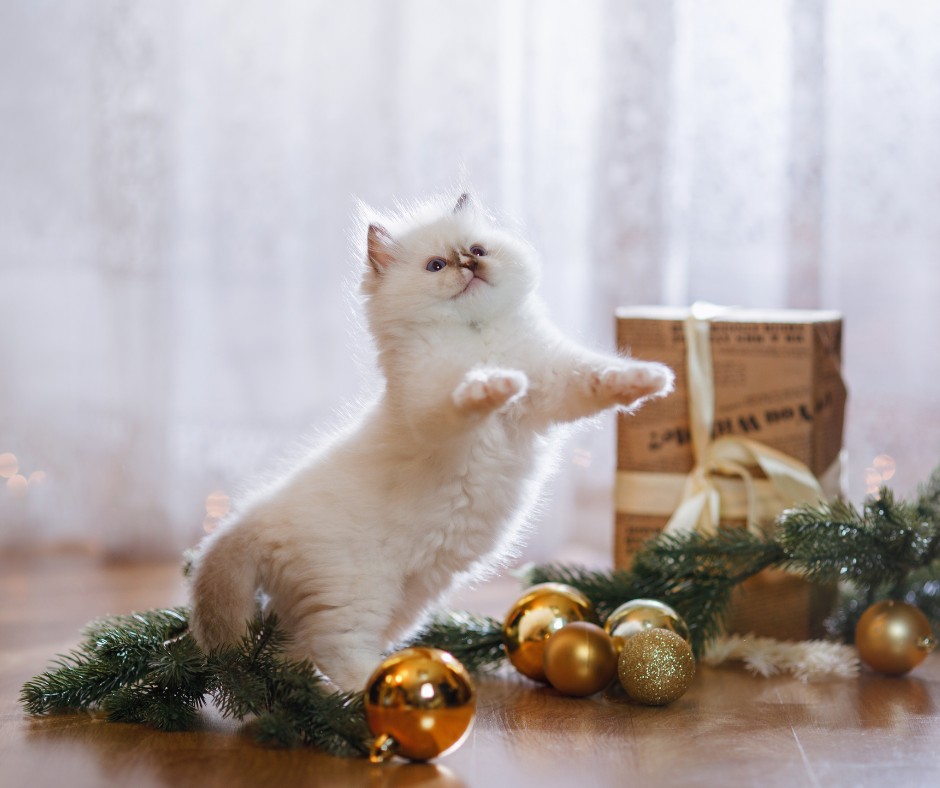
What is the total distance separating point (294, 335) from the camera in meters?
1.81

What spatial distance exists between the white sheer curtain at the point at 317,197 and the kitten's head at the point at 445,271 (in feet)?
3.05

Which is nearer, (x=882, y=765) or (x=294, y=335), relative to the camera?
(x=882, y=765)

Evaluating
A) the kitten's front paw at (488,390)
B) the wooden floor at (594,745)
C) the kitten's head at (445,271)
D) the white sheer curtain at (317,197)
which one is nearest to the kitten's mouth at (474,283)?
the kitten's head at (445,271)

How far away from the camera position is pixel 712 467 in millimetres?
1052

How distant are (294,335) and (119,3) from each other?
73 cm

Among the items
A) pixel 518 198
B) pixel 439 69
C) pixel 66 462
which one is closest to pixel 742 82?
pixel 518 198

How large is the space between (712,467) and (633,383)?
417 mm

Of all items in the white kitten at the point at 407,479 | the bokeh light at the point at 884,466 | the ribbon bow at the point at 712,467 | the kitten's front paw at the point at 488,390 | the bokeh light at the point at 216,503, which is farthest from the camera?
the bokeh light at the point at 216,503

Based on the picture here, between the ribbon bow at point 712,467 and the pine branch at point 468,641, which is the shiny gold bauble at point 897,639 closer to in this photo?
the ribbon bow at point 712,467

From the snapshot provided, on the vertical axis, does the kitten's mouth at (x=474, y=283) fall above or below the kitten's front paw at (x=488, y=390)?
above

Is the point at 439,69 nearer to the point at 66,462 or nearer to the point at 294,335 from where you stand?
the point at 294,335

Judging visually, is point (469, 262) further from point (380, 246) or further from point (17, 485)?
point (17, 485)

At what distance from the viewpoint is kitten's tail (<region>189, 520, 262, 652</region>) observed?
77cm

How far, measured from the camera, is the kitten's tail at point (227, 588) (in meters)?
0.77
